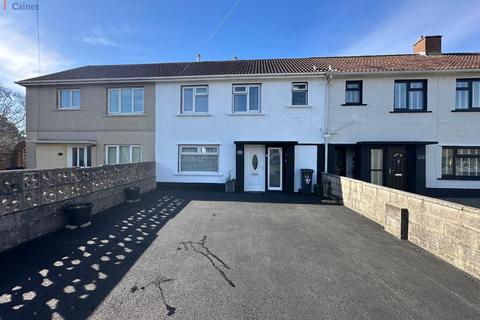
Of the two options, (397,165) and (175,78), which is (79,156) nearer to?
(175,78)

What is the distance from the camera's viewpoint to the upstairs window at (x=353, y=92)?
11.9 metres

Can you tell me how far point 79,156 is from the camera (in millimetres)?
13508

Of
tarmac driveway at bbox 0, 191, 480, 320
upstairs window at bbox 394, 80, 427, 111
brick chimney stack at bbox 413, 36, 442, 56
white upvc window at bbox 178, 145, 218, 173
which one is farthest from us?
brick chimney stack at bbox 413, 36, 442, 56

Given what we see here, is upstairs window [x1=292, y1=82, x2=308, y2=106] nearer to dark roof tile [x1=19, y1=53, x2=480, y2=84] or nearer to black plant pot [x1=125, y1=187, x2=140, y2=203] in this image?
dark roof tile [x1=19, y1=53, x2=480, y2=84]

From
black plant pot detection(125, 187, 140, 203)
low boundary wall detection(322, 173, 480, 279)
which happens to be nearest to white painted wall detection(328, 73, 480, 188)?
low boundary wall detection(322, 173, 480, 279)

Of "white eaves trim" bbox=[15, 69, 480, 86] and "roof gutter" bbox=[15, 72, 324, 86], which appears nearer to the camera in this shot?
"white eaves trim" bbox=[15, 69, 480, 86]

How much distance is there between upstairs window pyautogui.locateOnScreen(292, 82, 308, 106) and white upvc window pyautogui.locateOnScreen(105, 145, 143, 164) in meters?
8.20

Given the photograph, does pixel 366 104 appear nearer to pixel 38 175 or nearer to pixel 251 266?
pixel 251 266

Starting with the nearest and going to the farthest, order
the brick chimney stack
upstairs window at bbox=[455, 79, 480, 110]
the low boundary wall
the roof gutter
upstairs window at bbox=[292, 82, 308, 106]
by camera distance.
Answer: the low boundary wall → upstairs window at bbox=[455, 79, 480, 110] → the roof gutter → upstairs window at bbox=[292, 82, 308, 106] → the brick chimney stack

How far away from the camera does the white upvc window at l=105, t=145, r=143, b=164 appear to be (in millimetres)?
12938

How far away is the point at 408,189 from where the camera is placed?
11398 millimetres

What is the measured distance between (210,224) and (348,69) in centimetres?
999

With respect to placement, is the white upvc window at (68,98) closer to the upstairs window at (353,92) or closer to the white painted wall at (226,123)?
the white painted wall at (226,123)

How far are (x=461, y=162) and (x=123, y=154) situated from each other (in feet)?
53.6
